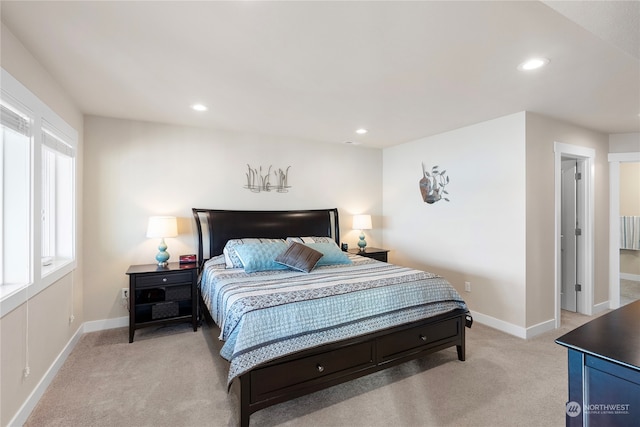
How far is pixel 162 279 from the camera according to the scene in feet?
10.8

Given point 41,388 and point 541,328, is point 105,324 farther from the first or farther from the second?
point 541,328

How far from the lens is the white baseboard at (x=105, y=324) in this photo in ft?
11.2

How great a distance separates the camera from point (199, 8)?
5.26 feet

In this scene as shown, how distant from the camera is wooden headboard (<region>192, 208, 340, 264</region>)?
3.85 m

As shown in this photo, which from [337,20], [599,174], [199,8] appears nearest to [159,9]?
[199,8]

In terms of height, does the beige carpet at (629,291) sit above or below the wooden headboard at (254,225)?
below

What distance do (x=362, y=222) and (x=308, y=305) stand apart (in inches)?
107

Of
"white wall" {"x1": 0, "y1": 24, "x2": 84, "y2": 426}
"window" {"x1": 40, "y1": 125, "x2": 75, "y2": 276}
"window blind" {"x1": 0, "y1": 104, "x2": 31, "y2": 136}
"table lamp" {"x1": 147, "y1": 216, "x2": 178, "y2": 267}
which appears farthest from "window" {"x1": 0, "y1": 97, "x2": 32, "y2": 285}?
"table lamp" {"x1": 147, "y1": 216, "x2": 178, "y2": 267}

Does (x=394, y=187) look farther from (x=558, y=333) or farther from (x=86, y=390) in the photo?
(x=86, y=390)

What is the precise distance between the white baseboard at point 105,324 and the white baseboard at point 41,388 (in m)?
0.40

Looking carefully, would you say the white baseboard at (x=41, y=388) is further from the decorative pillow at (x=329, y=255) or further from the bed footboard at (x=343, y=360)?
the decorative pillow at (x=329, y=255)

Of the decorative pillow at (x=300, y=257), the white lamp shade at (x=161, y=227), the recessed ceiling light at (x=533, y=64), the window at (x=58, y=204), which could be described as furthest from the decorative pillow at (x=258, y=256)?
the recessed ceiling light at (x=533, y=64)

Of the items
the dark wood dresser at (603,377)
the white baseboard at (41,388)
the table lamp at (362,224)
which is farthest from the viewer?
the table lamp at (362,224)

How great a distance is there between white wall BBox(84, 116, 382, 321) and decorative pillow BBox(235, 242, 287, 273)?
1014 mm
